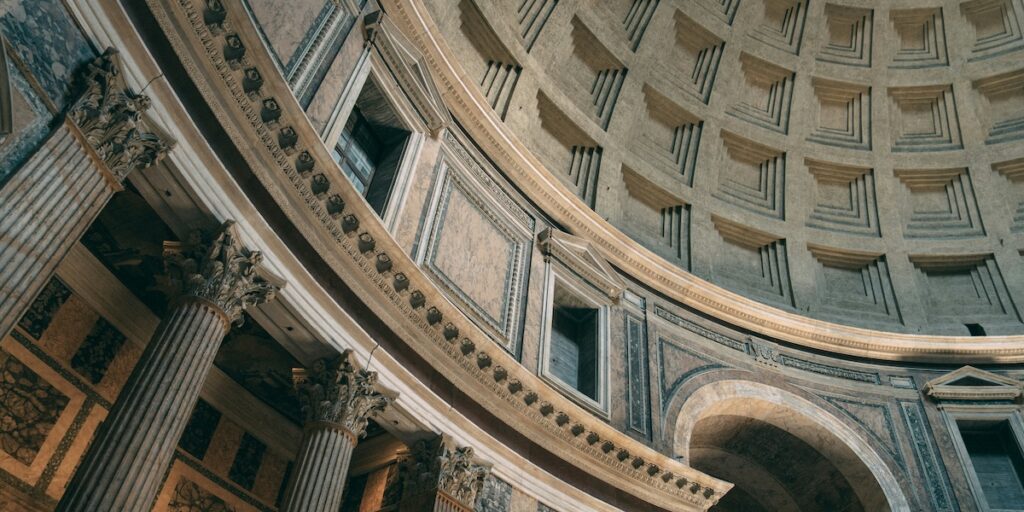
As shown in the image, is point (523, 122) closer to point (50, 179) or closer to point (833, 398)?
point (833, 398)

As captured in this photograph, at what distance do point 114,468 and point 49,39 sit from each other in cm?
329

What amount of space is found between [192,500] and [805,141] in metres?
16.0

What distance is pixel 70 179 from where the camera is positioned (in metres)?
5.81

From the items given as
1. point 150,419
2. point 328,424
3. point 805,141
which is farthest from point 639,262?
point 150,419

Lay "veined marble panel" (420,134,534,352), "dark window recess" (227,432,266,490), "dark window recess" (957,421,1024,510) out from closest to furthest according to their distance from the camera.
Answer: "dark window recess" (227,432,266,490) < "veined marble panel" (420,134,534,352) < "dark window recess" (957,421,1024,510)

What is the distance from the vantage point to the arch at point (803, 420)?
14336mm

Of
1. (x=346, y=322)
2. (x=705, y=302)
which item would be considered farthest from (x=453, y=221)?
(x=705, y=302)

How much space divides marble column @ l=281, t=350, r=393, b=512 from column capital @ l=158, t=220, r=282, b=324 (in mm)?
1324

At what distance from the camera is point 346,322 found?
8758 millimetres

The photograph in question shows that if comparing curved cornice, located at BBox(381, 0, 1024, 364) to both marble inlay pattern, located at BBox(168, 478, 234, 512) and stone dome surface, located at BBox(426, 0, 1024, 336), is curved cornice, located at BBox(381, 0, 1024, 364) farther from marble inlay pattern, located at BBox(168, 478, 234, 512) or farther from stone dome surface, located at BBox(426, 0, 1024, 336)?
marble inlay pattern, located at BBox(168, 478, 234, 512)

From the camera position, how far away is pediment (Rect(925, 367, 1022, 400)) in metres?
15.6

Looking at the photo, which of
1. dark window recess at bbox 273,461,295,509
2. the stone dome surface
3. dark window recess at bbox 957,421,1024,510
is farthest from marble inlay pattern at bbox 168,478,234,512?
dark window recess at bbox 957,421,1024,510

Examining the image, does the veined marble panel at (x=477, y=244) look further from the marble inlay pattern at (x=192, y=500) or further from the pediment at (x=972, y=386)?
the pediment at (x=972, y=386)

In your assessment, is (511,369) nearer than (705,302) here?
Yes
